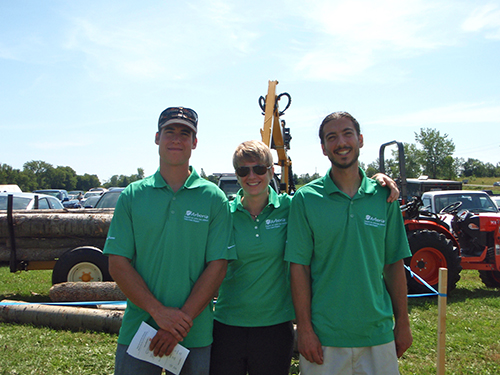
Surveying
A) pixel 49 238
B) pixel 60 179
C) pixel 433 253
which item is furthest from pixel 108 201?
pixel 60 179

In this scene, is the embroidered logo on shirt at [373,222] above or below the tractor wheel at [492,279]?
above

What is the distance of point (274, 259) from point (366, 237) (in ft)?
1.83

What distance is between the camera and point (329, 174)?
2504 millimetres

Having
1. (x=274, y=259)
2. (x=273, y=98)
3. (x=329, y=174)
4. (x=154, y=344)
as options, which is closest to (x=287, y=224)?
(x=274, y=259)

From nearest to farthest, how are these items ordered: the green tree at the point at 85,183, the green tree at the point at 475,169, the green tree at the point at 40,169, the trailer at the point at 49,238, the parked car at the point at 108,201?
1. the trailer at the point at 49,238
2. the parked car at the point at 108,201
3. the green tree at the point at 475,169
4. the green tree at the point at 40,169
5. the green tree at the point at 85,183

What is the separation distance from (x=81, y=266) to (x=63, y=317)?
131cm

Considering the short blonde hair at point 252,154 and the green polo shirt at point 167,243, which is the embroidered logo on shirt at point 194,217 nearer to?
the green polo shirt at point 167,243

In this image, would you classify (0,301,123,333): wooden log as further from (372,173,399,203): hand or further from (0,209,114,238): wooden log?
(372,173,399,203): hand

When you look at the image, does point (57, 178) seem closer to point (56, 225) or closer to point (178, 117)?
point (56, 225)

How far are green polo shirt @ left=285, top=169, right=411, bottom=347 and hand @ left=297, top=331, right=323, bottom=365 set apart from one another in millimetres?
48

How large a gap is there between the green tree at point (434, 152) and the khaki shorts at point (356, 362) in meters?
55.1

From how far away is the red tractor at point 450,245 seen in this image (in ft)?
22.9

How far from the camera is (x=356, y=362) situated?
223cm

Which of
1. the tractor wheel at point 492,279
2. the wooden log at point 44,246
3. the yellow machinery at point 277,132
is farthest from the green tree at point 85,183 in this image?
the tractor wheel at point 492,279
